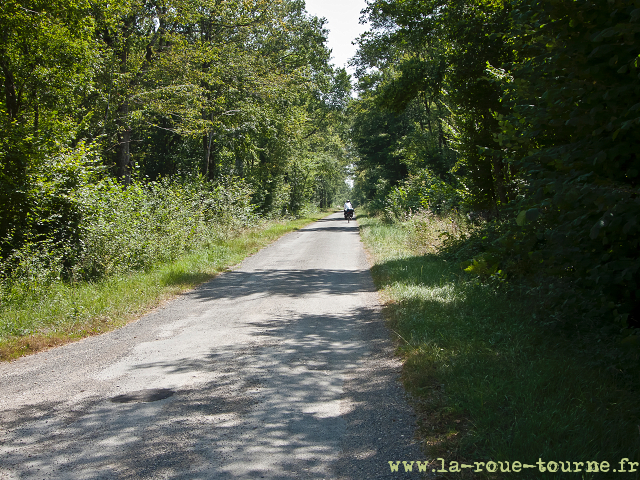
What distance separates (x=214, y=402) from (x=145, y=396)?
2.61 feet

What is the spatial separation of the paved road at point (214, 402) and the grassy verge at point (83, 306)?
0.43 meters

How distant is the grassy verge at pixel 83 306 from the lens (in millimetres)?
7188

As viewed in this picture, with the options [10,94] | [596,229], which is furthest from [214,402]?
[10,94]

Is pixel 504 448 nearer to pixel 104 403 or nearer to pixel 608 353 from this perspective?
pixel 608 353

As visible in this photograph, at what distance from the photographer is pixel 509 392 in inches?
172

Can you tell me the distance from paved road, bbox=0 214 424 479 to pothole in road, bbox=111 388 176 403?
0.5 inches

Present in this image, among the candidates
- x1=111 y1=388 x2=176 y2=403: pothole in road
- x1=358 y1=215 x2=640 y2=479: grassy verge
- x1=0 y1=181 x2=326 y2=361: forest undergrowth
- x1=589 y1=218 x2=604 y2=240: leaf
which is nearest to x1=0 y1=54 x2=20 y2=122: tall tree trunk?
x1=0 y1=181 x2=326 y2=361: forest undergrowth

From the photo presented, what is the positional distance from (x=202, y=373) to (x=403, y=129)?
34.1 metres

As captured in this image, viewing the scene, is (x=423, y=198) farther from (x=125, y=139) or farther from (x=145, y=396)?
(x=145, y=396)

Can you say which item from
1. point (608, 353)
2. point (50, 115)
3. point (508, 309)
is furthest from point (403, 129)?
point (608, 353)

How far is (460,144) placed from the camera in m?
13.1

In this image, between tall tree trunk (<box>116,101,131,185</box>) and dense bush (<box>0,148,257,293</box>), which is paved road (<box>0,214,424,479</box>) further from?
tall tree trunk (<box>116,101,131,185</box>)

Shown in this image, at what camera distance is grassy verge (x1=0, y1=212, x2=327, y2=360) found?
7.19 metres

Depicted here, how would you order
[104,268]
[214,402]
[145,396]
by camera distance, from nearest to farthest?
1. [214,402]
2. [145,396]
3. [104,268]
